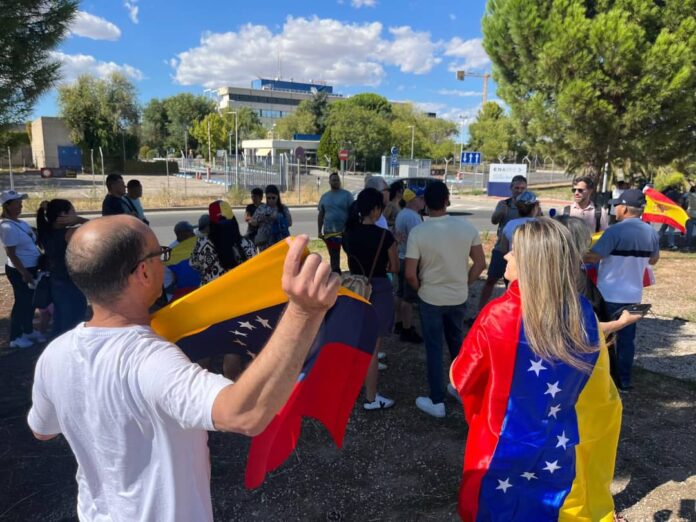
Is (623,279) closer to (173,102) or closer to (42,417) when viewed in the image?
(42,417)

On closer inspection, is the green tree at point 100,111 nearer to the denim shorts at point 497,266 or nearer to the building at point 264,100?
the denim shorts at point 497,266

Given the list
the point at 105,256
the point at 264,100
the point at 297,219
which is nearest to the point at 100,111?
the point at 297,219

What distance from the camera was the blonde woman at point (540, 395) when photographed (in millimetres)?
2148

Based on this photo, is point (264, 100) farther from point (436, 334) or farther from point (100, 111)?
point (436, 334)

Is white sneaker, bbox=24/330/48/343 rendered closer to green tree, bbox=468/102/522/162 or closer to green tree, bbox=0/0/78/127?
green tree, bbox=0/0/78/127

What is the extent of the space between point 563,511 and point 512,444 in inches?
16.2

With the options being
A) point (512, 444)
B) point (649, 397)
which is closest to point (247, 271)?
point (512, 444)

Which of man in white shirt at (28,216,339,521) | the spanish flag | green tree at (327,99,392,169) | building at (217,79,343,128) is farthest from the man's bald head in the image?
building at (217,79,343,128)

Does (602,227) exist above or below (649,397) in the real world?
above

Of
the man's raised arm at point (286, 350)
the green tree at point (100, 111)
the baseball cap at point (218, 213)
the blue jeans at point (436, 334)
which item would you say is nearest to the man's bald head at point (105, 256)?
the man's raised arm at point (286, 350)

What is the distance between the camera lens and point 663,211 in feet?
19.6

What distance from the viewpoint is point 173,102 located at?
238 ft

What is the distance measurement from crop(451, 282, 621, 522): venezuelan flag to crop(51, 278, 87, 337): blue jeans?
13.8 ft

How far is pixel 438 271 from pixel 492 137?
193ft
